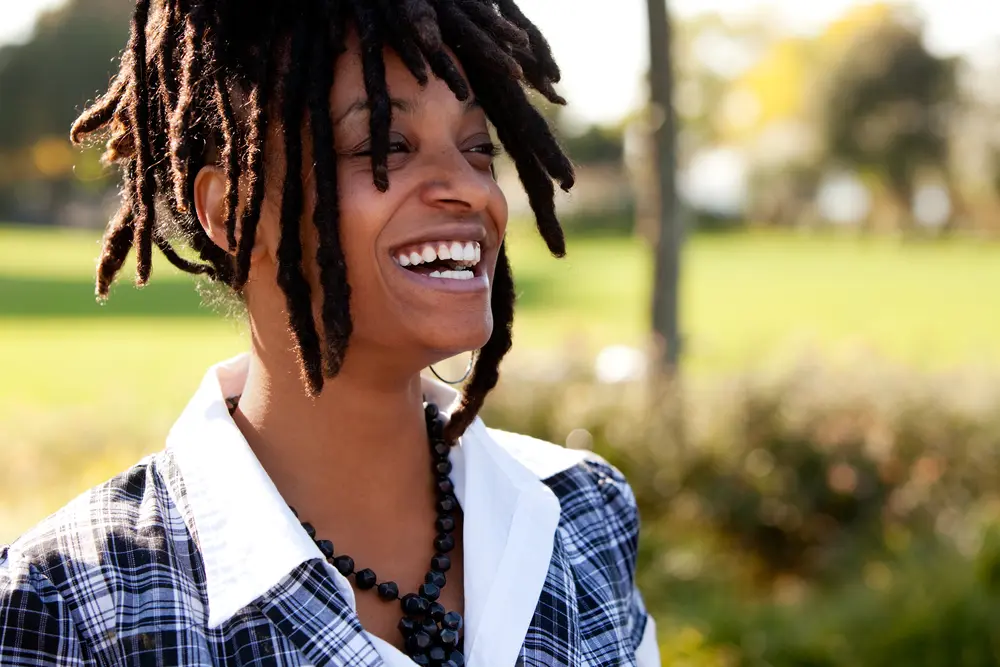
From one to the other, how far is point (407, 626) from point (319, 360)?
1.50 ft

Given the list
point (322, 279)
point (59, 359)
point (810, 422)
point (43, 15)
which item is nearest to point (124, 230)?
point (322, 279)

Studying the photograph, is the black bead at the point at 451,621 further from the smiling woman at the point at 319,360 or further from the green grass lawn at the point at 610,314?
the green grass lawn at the point at 610,314

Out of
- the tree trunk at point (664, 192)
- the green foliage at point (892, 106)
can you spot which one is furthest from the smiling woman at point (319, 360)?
the green foliage at point (892, 106)

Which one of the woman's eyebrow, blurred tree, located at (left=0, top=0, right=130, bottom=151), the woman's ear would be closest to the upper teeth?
the woman's eyebrow

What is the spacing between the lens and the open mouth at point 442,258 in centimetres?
170

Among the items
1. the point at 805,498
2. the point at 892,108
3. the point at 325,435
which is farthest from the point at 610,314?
the point at 892,108

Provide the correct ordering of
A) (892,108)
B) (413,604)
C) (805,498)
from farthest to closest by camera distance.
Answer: (892,108) → (805,498) → (413,604)

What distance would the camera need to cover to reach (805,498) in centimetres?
533

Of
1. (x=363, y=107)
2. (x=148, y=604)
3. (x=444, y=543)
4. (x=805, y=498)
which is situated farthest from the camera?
(x=805, y=498)

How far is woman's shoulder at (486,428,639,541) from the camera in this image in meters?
2.12

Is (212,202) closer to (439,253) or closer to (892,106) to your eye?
(439,253)

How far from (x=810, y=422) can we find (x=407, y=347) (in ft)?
13.9

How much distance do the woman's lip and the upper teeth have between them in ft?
0.06

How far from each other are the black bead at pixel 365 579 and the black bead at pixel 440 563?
127mm
